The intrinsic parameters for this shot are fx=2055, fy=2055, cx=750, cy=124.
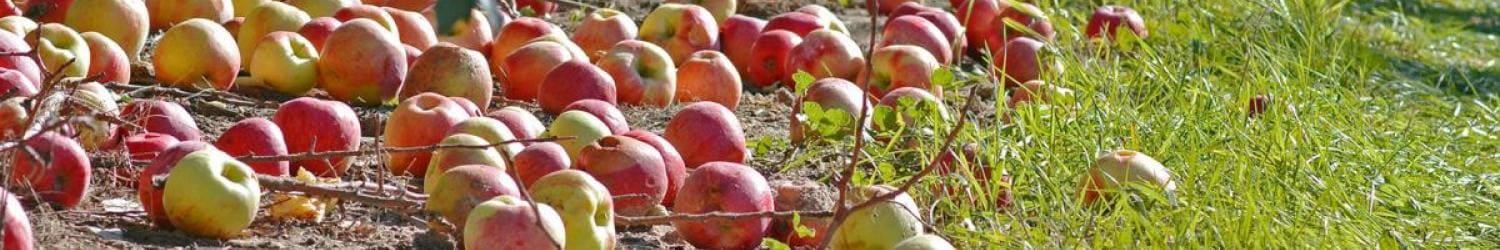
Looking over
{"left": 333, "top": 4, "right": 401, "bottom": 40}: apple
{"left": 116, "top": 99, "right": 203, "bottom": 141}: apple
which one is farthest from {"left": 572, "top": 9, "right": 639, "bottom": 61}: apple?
{"left": 116, "top": 99, "right": 203, "bottom": 141}: apple

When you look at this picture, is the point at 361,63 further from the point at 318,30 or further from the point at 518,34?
the point at 518,34

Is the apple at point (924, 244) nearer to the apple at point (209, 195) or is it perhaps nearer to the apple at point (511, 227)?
the apple at point (511, 227)

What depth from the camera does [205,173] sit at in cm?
279

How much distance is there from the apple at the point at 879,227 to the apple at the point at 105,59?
174 centimetres

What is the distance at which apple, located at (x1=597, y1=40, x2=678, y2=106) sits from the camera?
4.59m

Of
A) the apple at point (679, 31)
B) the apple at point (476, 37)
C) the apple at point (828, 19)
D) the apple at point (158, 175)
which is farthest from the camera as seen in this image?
the apple at point (828, 19)

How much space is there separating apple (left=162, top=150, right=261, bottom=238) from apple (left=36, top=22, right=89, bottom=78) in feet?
3.68

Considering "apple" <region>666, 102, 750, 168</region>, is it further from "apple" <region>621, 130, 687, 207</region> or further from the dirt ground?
"apple" <region>621, 130, 687, 207</region>

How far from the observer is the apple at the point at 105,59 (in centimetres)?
405

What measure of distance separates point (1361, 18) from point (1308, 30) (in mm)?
1788

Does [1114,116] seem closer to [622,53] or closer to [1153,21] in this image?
[622,53]

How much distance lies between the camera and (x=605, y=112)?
390cm

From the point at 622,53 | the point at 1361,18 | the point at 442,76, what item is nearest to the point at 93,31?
the point at 442,76

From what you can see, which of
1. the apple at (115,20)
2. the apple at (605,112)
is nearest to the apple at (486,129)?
the apple at (605,112)
